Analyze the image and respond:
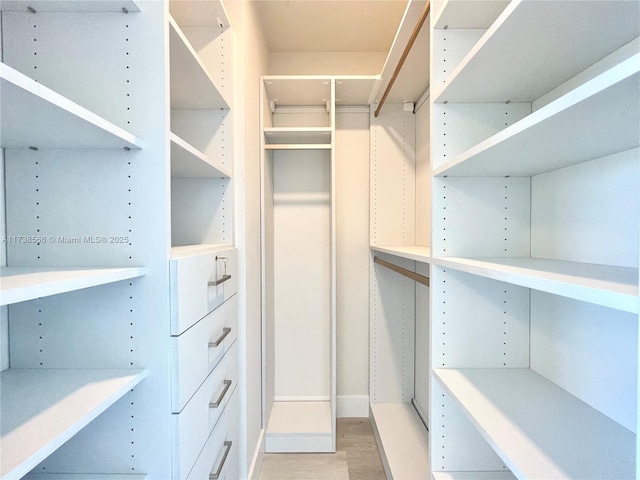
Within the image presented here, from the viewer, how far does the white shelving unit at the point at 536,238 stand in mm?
627

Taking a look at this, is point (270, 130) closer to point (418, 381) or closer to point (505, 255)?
point (505, 255)

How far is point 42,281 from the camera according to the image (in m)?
0.57

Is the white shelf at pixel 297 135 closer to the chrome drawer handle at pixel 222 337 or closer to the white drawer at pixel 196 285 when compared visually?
the white drawer at pixel 196 285

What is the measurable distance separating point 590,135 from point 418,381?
5.96 feet

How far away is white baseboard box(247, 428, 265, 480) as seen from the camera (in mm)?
1558

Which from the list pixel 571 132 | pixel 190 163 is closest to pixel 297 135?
pixel 190 163

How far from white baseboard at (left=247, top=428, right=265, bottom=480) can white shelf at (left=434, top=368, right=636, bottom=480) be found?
1.10 m

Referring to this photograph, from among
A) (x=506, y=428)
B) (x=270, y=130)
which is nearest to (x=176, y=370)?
(x=506, y=428)

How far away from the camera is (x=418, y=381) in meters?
2.10

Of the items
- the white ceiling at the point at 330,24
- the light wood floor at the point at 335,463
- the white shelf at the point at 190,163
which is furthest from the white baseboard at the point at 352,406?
the white ceiling at the point at 330,24

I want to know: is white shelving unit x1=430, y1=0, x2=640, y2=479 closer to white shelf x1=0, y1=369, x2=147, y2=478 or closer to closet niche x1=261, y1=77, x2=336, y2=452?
white shelf x1=0, y1=369, x2=147, y2=478

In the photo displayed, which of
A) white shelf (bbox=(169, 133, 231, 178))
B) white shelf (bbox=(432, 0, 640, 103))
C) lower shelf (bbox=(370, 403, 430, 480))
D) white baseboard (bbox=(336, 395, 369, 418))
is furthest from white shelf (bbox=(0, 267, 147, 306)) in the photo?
white baseboard (bbox=(336, 395, 369, 418))

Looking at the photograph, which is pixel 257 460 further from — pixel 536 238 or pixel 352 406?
pixel 536 238

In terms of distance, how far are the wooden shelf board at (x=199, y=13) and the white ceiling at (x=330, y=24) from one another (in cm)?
58
